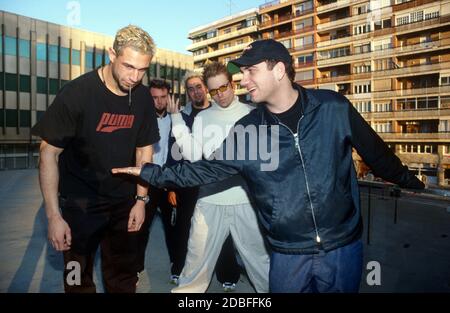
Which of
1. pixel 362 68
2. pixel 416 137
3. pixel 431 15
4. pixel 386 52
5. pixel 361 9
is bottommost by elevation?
pixel 416 137

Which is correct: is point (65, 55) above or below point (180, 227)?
above

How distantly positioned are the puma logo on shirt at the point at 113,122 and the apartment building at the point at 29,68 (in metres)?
31.2

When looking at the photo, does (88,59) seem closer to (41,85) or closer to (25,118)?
(41,85)

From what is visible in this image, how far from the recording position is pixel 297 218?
1.93 meters

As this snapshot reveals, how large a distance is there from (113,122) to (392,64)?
38.9m

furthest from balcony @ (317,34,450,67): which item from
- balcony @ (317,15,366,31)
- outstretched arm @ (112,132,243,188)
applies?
outstretched arm @ (112,132,243,188)

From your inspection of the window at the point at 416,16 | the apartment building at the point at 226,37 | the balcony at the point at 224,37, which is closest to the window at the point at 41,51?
the apartment building at the point at 226,37

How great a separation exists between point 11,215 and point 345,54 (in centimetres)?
3909

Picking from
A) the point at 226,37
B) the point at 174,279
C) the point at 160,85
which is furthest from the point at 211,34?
the point at 174,279

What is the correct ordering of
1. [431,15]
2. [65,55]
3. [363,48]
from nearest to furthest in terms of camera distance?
1. [65,55]
2. [431,15]
3. [363,48]

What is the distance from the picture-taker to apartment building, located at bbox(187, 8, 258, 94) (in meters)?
46.9

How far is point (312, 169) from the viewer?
1913mm
